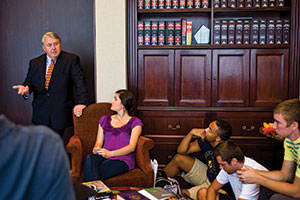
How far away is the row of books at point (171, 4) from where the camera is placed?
3299 mm

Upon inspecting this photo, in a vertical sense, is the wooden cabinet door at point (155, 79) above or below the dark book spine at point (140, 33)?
below

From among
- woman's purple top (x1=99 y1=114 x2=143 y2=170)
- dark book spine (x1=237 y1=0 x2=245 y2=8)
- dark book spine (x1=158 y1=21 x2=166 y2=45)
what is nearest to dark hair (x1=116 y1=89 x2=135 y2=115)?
woman's purple top (x1=99 y1=114 x2=143 y2=170)

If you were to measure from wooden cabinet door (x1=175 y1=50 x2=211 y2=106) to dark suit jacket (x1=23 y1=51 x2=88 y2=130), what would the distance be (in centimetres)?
100

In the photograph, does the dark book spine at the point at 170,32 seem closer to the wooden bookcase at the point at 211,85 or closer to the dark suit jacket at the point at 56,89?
the wooden bookcase at the point at 211,85

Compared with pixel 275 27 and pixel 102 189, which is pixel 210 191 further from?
pixel 275 27

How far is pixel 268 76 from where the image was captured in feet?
10.8

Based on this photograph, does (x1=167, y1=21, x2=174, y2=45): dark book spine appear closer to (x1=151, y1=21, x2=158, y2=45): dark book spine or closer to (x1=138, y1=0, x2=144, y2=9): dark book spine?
(x1=151, y1=21, x2=158, y2=45): dark book spine

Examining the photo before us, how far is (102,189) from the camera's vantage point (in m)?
1.88

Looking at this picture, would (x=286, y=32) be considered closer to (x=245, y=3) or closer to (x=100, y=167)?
(x=245, y=3)

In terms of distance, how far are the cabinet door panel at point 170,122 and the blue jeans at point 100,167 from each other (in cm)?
89

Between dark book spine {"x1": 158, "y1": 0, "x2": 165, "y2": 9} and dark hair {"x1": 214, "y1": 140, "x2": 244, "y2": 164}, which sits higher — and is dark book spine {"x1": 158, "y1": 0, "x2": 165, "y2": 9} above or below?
above

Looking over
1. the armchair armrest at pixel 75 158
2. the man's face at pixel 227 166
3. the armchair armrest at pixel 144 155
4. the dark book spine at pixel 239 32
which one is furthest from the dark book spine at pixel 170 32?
the man's face at pixel 227 166

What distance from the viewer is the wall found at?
3238 mm

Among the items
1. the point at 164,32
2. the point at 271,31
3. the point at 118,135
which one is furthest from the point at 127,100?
the point at 271,31
